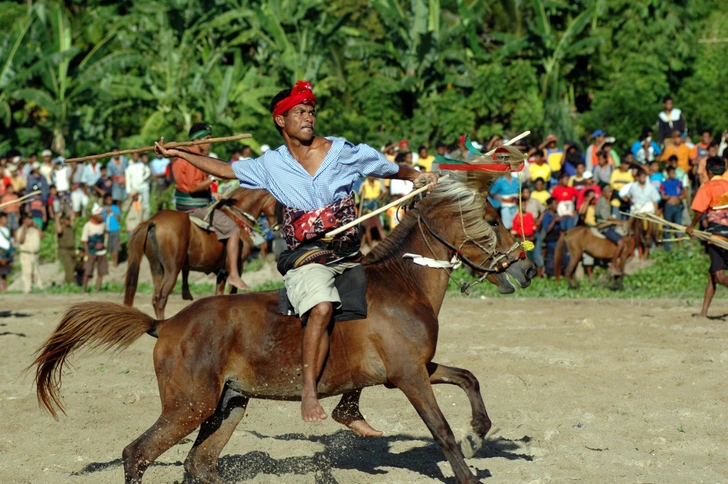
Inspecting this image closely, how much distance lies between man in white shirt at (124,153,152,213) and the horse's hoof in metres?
17.4

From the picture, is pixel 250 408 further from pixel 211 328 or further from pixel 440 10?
pixel 440 10

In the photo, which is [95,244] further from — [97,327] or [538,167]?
[97,327]

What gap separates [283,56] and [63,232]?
26.9ft

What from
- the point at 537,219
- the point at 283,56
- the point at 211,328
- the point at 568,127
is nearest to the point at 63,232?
the point at 283,56

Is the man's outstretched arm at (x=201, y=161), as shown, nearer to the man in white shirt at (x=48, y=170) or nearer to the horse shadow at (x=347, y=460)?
the horse shadow at (x=347, y=460)

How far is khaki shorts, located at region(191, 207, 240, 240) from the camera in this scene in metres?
13.5

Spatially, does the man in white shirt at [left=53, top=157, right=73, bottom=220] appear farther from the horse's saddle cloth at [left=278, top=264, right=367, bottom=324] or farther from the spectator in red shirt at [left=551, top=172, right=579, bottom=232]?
the horse's saddle cloth at [left=278, top=264, right=367, bottom=324]

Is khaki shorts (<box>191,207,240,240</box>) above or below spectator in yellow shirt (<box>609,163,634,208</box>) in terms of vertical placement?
below

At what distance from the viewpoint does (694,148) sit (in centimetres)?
1952

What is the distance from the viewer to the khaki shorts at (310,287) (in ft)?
20.6

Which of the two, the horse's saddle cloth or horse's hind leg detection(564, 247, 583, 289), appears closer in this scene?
the horse's saddle cloth

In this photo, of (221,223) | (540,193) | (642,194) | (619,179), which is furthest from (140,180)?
(642,194)

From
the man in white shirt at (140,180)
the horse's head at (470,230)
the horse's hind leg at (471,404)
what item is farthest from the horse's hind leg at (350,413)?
the man in white shirt at (140,180)

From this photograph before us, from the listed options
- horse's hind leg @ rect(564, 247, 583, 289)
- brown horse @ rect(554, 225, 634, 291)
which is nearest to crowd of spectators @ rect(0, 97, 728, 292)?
brown horse @ rect(554, 225, 634, 291)
